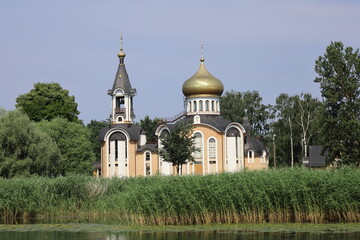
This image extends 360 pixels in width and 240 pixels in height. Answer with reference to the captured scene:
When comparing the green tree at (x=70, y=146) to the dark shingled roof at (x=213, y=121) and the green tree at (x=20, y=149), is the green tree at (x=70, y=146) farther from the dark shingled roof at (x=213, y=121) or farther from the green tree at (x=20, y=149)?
the green tree at (x=20, y=149)

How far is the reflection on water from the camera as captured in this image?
21.4 meters

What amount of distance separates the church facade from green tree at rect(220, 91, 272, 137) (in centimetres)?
996

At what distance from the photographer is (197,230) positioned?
23.2 metres

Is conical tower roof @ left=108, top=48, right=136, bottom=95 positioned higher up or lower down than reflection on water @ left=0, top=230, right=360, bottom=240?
higher up

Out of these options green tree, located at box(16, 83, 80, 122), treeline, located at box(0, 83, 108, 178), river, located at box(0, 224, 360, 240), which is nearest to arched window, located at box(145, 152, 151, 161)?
treeline, located at box(0, 83, 108, 178)

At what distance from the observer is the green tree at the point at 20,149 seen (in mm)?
40312

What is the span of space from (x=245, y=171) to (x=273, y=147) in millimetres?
45930

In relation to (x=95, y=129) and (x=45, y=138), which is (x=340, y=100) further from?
(x=95, y=129)

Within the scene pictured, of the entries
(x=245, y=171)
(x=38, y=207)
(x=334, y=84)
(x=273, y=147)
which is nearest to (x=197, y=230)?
(x=245, y=171)

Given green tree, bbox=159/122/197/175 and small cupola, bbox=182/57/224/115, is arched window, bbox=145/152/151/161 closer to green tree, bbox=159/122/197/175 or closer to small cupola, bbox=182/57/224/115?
small cupola, bbox=182/57/224/115

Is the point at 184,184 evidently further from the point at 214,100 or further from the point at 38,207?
the point at 214,100

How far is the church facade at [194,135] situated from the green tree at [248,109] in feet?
32.7

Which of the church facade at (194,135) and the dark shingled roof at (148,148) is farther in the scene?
the dark shingled roof at (148,148)

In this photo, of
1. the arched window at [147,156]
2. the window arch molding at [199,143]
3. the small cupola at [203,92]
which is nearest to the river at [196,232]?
the window arch molding at [199,143]
